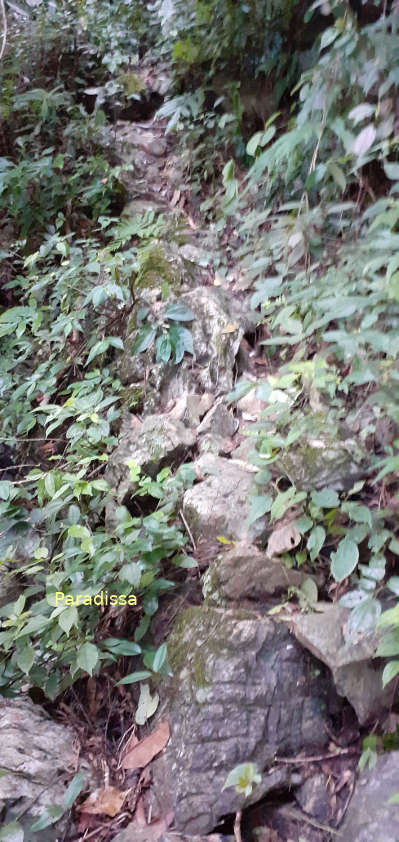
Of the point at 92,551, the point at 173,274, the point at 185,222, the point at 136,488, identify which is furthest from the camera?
the point at 185,222

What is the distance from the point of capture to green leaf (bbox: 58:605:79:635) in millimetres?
2035

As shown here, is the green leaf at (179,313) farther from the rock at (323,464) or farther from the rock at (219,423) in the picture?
the rock at (323,464)

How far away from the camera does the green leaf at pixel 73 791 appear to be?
1.92 m

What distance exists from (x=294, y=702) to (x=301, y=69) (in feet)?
11.8

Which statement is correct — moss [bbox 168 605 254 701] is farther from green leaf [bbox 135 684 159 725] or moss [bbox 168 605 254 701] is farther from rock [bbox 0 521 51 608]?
rock [bbox 0 521 51 608]

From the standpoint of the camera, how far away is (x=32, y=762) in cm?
204

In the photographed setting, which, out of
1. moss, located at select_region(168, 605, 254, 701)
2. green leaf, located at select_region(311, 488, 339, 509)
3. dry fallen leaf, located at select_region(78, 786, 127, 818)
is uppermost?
green leaf, located at select_region(311, 488, 339, 509)

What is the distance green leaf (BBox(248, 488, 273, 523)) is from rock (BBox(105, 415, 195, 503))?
641mm

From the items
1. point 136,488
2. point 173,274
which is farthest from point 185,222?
point 136,488

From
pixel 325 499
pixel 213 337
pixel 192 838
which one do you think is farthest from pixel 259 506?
pixel 213 337

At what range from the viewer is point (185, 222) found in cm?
418

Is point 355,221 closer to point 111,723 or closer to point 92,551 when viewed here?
point 92,551

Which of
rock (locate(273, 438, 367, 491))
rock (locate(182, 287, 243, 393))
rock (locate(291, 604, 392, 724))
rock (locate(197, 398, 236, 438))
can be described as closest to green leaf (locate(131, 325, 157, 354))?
rock (locate(182, 287, 243, 393))

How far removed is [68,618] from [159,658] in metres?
0.39
